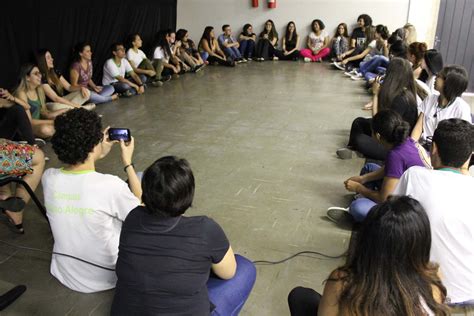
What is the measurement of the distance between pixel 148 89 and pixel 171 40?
1784 millimetres

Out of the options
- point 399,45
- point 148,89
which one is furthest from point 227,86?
point 399,45

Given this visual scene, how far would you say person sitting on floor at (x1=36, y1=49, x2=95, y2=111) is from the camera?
5.04m

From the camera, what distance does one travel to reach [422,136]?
3740 millimetres

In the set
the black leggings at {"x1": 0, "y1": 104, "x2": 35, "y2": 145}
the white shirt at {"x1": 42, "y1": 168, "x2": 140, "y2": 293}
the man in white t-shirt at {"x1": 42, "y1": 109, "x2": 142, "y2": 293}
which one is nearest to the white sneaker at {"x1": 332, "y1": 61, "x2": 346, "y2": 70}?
the black leggings at {"x1": 0, "y1": 104, "x2": 35, "y2": 145}

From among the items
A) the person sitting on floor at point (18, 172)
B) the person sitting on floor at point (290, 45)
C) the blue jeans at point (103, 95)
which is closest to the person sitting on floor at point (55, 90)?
the blue jeans at point (103, 95)

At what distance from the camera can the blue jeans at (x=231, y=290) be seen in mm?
1784

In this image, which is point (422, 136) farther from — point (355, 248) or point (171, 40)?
point (171, 40)

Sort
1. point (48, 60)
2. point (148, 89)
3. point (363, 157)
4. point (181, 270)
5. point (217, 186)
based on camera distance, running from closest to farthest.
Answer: point (181, 270) < point (217, 186) < point (363, 157) < point (48, 60) < point (148, 89)

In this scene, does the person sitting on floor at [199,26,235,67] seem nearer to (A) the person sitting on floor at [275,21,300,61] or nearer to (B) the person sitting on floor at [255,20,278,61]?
(B) the person sitting on floor at [255,20,278,61]

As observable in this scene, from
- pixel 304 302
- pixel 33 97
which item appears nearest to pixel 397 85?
pixel 304 302

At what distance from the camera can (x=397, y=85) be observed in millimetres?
3895

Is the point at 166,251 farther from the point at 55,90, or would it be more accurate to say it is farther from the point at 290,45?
the point at 290,45

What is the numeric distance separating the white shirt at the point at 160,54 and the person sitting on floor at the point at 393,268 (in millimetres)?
7312

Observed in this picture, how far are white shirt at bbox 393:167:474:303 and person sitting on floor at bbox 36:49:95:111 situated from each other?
14.2 feet
